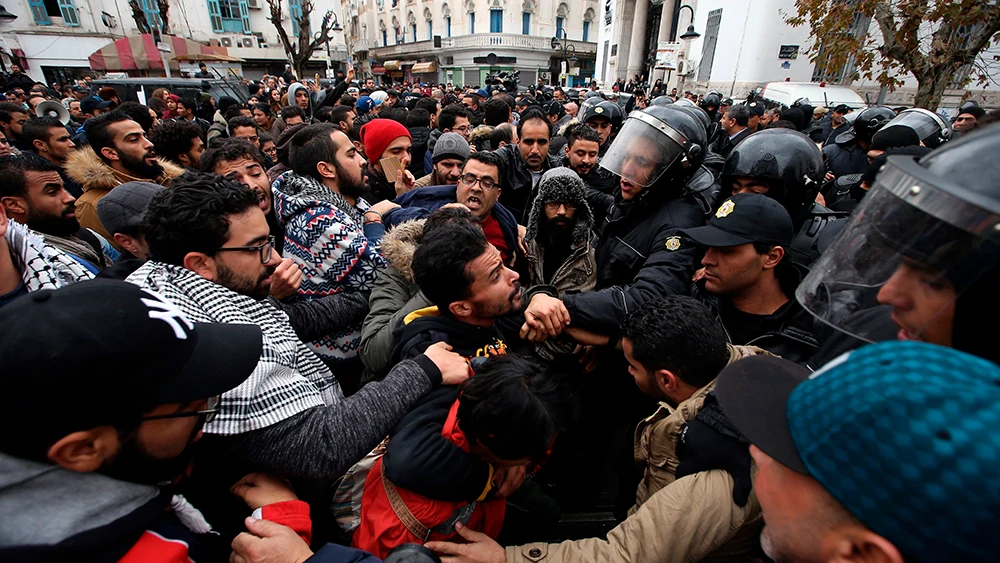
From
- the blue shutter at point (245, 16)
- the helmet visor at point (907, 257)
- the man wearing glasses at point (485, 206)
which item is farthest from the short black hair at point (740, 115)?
the blue shutter at point (245, 16)

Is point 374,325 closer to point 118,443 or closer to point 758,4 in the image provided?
point 118,443

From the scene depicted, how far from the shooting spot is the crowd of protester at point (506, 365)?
771 mm

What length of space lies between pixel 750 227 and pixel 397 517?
184 cm

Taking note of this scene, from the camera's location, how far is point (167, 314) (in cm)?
103

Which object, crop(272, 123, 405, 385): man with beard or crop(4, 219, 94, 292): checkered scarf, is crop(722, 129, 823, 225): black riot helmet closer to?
crop(272, 123, 405, 385): man with beard

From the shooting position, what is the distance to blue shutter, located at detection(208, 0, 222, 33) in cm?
3244

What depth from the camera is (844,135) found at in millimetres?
6609

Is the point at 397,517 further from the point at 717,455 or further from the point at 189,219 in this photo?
the point at 189,219

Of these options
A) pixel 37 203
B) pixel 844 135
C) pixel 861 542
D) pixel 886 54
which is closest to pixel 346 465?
pixel 861 542

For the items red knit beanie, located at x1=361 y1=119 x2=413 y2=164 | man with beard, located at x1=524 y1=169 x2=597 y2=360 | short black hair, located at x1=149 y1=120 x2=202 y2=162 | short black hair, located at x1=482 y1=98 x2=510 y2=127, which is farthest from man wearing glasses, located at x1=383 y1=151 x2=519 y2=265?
short black hair, located at x1=482 y1=98 x2=510 y2=127

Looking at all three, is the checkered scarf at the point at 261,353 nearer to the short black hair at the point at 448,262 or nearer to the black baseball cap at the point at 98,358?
the black baseball cap at the point at 98,358

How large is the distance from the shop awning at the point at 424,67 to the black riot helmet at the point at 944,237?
49.9 m

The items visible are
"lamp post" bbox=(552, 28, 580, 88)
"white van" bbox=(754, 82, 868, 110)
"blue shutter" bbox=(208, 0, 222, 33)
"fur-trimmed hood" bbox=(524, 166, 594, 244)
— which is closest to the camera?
"fur-trimmed hood" bbox=(524, 166, 594, 244)

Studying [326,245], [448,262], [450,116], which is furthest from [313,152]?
[450,116]
